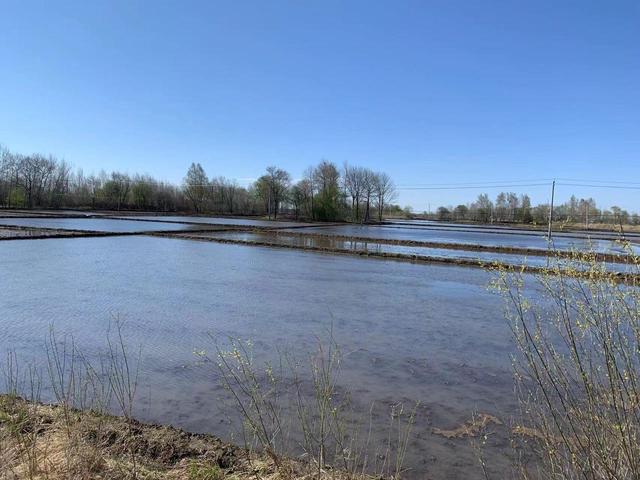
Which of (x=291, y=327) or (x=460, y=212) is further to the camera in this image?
(x=460, y=212)

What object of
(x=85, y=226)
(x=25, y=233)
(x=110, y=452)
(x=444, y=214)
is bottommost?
(x=110, y=452)

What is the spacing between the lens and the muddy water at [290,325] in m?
5.57

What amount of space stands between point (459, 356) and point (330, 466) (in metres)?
4.57

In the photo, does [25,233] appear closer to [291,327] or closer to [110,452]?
[291,327]

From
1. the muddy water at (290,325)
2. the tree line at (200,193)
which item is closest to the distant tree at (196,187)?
the tree line at (200,193)

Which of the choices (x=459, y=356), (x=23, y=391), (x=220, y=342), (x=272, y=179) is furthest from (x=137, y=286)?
(x=272, y=179)

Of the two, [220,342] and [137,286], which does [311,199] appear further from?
[220,342]

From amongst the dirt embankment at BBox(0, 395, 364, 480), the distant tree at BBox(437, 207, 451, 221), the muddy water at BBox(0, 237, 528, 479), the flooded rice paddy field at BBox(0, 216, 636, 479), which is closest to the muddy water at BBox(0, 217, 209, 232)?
the muddy water at BBox(0, 237, 528, 479)

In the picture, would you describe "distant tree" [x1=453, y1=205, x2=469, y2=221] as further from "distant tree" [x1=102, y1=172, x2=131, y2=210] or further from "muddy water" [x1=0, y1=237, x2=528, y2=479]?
"muddy water" [x1=0, y1=237, x2=528, y2=479]

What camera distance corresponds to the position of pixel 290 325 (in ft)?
30.3

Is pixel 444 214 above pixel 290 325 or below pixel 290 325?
above

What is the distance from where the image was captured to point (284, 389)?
238 inches

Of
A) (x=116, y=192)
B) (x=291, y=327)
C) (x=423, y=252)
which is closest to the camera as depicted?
(x=291, y=327)

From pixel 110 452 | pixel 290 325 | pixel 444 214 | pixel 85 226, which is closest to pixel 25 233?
pixel 85 226
